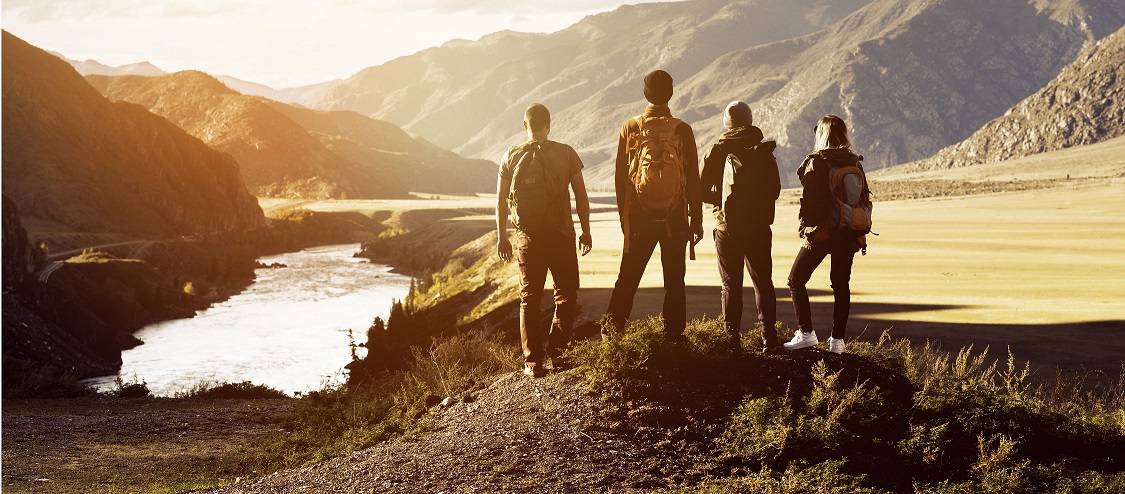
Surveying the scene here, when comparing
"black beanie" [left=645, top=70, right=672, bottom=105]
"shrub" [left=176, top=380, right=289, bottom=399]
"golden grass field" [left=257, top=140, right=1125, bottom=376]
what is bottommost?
"shrub" [left=176, top=380, right=289, bottom=399]

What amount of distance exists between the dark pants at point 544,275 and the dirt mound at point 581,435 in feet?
2.00

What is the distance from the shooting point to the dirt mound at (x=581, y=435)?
789 centimetres

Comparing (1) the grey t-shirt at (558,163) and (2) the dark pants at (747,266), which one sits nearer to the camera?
(2) the dark pants at (747,266)

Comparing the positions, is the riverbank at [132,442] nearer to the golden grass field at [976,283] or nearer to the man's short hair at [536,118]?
the man's short hair at [536,118]

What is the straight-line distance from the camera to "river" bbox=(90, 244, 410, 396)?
32281 millimetres

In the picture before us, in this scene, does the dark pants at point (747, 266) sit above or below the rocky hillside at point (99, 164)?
below

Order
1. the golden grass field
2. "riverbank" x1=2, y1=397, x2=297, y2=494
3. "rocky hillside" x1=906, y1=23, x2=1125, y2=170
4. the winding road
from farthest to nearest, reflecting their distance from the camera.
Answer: "rocky hillside" x1=906, y1=23, x2=1125, y2=170
the winding road
the golden grass field
"riverbank" x1=2, y1=397, x2=297, y2=494

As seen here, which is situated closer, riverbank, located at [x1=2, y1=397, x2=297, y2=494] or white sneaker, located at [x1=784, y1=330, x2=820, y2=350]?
white sneaker, located at [x1=784, y1=330, x2=820, y2=350]

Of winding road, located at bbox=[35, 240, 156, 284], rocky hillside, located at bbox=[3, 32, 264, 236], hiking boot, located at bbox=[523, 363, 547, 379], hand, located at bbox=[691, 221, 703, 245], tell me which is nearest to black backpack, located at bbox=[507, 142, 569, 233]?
hand, located at bbox=[691, 221, 703, 245]

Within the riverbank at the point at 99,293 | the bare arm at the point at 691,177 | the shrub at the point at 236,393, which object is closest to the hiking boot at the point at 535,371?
the bare arm at the point at 691,177

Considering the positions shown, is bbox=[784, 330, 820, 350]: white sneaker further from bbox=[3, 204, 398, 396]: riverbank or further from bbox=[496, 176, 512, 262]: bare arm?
bbox=[3, 204, 398, 396]: riverbank

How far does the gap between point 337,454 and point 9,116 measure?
8454cm

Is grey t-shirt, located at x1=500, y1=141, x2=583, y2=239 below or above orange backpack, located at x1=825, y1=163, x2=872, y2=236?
above

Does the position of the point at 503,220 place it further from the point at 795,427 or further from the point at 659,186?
the point at 795,427
